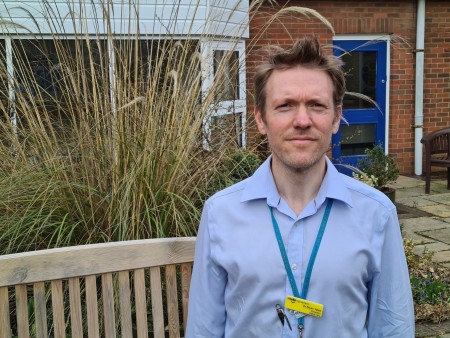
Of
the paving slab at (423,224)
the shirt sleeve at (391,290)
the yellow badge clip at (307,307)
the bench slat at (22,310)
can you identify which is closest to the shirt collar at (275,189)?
the shirt sleeve at (391,290)

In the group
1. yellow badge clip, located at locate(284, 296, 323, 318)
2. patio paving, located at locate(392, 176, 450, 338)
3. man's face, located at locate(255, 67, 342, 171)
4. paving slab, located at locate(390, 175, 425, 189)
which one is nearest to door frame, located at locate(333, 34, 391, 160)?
paving slab, located at locate(390, 175, 425, 189)

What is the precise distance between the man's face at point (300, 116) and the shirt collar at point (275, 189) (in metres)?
0.07

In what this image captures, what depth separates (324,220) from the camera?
1.68 meters

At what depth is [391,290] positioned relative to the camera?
5.48ft

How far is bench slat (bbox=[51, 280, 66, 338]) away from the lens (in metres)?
2.08

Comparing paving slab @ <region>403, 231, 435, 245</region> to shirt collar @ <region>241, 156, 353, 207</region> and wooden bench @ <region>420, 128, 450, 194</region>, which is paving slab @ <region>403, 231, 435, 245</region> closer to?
wooden bench @ <region>420, 128, 450, 194</region>

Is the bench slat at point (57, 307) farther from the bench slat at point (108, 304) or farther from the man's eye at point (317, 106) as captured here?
the man's eye at point (317, 106)

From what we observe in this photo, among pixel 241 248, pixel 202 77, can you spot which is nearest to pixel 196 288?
pixel 241 248

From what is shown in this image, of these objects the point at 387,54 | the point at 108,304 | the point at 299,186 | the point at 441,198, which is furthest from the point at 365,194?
the point at 387,54

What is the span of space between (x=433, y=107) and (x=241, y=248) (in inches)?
314

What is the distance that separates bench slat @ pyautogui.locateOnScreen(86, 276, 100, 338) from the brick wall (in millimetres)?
6597

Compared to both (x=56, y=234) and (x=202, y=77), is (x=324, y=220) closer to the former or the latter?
(x=56, y=234)

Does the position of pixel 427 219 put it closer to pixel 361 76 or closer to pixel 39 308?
pixel 361 76

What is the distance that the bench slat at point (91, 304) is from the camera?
2.12 meters
